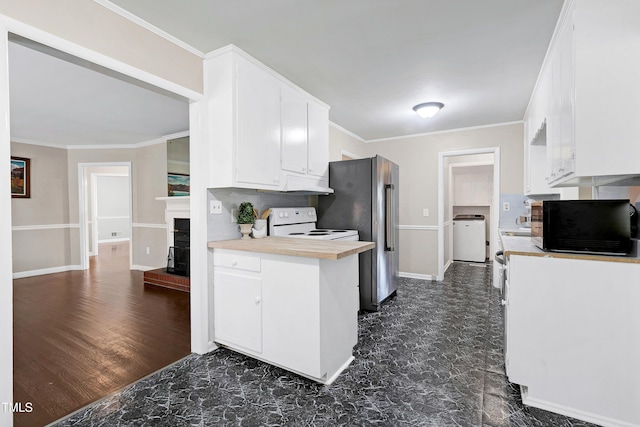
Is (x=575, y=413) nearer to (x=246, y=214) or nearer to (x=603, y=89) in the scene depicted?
(x=603, y=89)

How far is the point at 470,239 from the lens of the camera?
643 cm

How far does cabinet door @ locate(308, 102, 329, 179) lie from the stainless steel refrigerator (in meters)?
0.22

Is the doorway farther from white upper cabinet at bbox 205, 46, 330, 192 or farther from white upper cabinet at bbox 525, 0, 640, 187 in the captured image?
white upper cabinet at bbox 525, 0, 640, 187

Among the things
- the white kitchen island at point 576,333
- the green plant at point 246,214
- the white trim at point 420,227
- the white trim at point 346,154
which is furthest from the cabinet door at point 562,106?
the white trim at point 346,154

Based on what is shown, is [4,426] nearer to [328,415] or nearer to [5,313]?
[5,313]

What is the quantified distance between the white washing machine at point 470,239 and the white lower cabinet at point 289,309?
16.3 feet

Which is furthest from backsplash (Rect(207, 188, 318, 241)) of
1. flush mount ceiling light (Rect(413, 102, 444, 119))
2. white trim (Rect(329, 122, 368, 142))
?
flush mount ceiling light (Rect(413, 102, 444, 119))

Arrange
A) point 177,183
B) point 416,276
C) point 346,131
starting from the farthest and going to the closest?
point 177,183 → point 416,276 → point 346,131

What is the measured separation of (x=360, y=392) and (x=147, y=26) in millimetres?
2772

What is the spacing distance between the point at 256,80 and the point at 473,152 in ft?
11.7

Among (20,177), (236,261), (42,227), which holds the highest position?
(20,177)

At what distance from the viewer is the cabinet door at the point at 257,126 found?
2.37m

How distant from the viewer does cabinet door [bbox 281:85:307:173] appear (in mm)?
2900

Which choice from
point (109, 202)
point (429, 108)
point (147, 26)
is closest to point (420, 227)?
point (429, 108)
